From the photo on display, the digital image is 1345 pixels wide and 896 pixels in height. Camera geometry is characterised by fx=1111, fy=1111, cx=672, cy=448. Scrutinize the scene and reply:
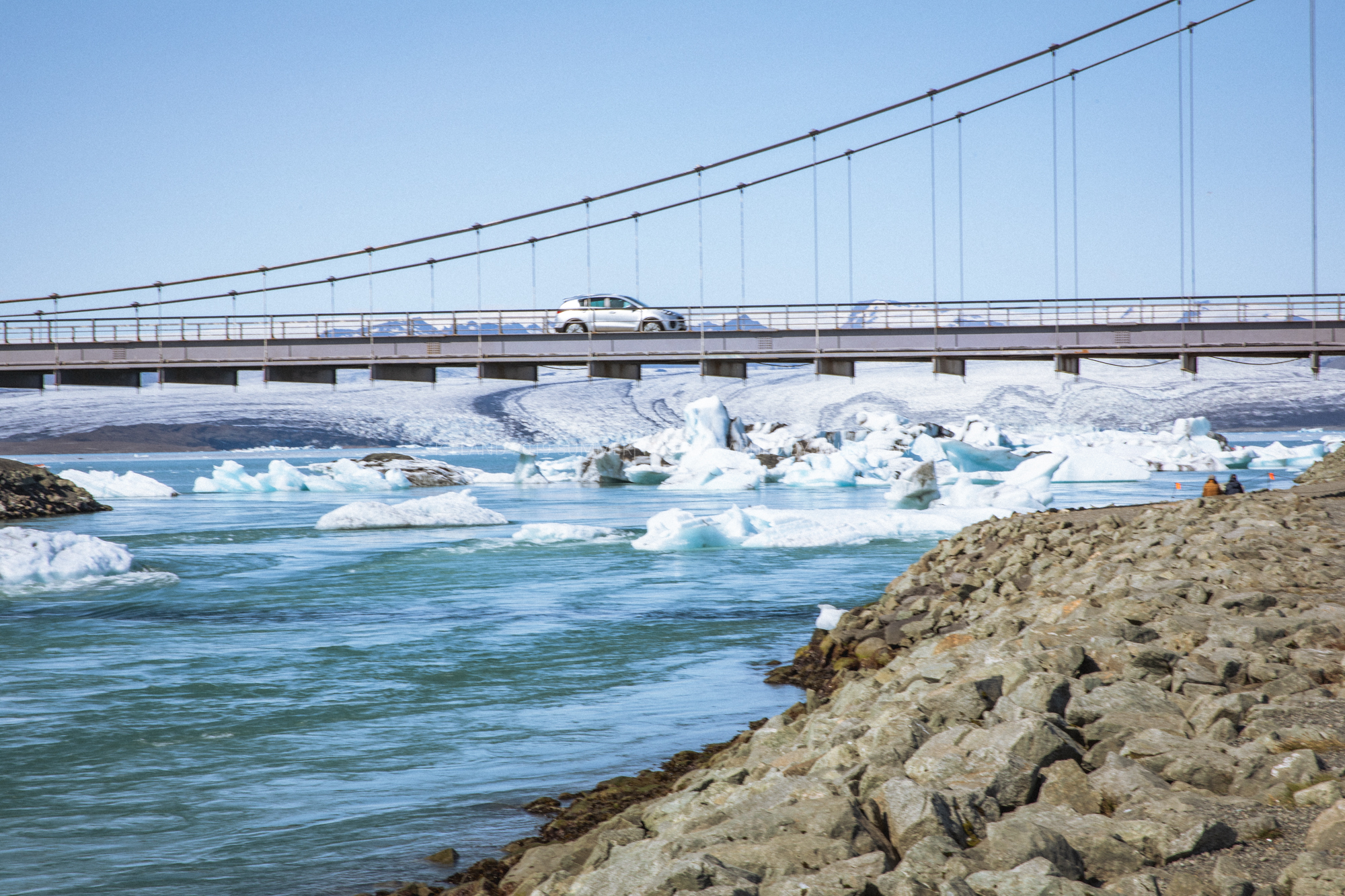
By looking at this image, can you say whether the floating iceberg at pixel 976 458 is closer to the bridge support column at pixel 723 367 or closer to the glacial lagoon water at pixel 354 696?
the bridge support column at pixel 723 367

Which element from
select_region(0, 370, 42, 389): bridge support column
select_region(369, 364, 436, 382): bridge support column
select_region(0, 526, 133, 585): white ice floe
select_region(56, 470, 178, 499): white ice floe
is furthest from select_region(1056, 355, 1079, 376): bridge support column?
select_region(56, 470, 178, 499): white ice floe

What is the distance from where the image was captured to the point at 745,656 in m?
8.80

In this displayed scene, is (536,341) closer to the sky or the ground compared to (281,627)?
closer to the sky

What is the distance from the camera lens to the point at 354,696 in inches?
303

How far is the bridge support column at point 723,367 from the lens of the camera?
25.7 m

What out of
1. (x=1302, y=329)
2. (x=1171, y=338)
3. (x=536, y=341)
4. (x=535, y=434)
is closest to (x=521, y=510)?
(x=536, y=341)

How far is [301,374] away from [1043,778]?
88.7 ft

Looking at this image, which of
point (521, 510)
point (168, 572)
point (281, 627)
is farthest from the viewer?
point (521, 510)

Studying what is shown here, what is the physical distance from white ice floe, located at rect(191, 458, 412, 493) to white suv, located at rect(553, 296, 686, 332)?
12.8 m

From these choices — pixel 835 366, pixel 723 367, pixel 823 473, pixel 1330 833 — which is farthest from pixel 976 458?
pixel 1330 833

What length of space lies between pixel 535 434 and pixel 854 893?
16862cm

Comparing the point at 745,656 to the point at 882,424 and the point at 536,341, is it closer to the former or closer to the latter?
the point at 536,341

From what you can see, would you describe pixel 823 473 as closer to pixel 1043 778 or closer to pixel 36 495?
pixel 36 495

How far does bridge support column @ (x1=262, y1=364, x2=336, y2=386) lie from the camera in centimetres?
2752
